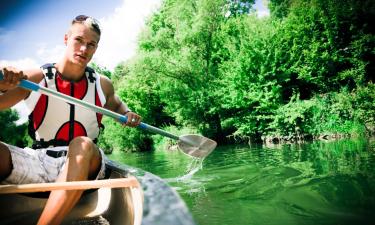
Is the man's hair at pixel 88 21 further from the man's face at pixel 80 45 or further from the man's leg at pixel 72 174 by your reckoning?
the man's leg at pixel 72 174

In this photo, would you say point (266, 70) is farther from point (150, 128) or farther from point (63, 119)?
point (63, 119)

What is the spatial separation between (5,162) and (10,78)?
0.47 m

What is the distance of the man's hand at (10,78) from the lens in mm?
1725

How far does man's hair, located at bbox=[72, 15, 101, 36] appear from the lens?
2104 millimetres

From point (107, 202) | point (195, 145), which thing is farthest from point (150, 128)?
point (195, 145)

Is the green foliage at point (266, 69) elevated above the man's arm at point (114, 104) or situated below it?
above

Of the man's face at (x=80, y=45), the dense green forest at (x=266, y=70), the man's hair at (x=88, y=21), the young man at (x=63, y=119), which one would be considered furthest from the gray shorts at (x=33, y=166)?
the dense green forest at (x=266, y=70)

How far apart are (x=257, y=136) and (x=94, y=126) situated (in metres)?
14.7

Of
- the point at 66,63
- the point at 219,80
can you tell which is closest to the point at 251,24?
the point at 219,80

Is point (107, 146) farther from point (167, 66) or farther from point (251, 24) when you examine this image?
point (251, 24)

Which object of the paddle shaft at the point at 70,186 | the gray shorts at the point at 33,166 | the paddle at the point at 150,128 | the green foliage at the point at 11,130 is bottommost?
the paddle shaft at the point at 70,186

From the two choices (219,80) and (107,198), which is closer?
(107,198)

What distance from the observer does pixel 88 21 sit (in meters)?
2.11

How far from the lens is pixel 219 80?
16.8 m
